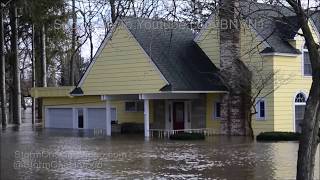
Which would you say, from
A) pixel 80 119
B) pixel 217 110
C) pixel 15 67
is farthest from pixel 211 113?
pixel 15 67

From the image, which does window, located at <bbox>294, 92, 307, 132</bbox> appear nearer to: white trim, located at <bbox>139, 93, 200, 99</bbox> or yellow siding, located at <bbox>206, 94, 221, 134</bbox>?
yellow siding, located at <bbox>206, 94, 221, 134</bbox>

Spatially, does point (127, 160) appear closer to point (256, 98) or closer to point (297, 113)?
point (256, 98)

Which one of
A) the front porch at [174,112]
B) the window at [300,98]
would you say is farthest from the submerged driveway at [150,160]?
the window at [300,98]

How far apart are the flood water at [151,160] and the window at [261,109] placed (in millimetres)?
4731

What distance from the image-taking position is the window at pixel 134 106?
40.8m

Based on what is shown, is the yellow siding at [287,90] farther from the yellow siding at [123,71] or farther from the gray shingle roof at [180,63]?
the yellow siding at [123,71]

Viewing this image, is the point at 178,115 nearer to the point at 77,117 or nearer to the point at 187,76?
the point at 187,76

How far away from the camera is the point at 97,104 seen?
42844mm

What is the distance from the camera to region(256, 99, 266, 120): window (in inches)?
1338

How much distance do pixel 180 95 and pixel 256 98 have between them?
452 centimetres

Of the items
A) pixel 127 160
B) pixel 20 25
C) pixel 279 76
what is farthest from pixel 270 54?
pixel 20 25

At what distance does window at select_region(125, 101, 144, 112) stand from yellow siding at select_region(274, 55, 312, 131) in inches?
412

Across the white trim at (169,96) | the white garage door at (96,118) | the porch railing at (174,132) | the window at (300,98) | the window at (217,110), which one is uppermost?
the white trim at (169,96)

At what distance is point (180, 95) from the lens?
3559cm
